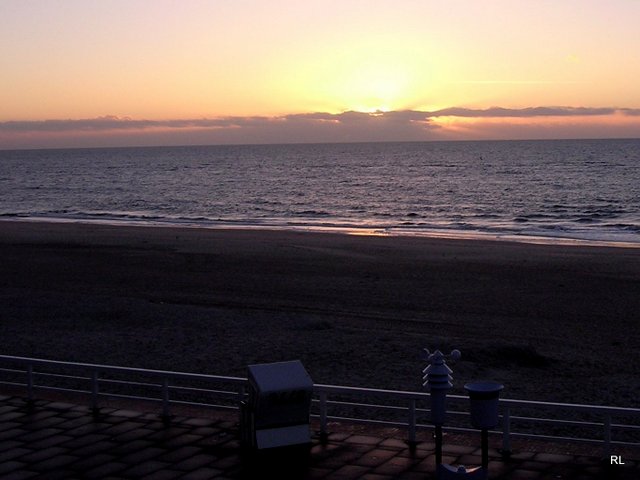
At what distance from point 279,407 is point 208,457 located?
923 millimetres

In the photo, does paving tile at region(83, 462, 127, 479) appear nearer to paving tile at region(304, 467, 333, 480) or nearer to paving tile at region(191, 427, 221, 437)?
paving tile at region(191, 427, 221, 437)

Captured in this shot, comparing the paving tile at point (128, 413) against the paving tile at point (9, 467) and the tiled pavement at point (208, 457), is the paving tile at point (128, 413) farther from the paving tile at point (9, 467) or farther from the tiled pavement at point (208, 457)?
the paving tile at point (9, 467)

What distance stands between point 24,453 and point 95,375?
1.42m

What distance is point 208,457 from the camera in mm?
7949

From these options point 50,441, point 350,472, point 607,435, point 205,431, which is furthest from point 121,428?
point 607,435

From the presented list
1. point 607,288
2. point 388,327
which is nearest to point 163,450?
point 388,327

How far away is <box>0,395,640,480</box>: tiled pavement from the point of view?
7484mm

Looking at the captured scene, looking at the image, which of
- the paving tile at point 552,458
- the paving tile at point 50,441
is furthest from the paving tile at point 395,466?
the paving tile at point 50,441

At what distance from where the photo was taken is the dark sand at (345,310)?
14.3 meters

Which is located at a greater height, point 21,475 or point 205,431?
point 21,475

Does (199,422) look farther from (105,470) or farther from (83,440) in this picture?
(105,470)

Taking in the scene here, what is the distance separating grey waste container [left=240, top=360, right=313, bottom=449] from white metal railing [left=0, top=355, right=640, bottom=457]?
0.62 m

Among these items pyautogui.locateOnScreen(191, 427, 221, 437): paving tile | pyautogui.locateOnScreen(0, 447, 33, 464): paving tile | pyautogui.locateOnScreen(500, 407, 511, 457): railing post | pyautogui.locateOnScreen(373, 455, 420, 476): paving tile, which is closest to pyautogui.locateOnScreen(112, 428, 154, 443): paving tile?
pyautogui.locateOnScreen(191, 427, 221, 437): paving tile

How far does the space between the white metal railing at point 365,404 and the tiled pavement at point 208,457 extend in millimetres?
309
